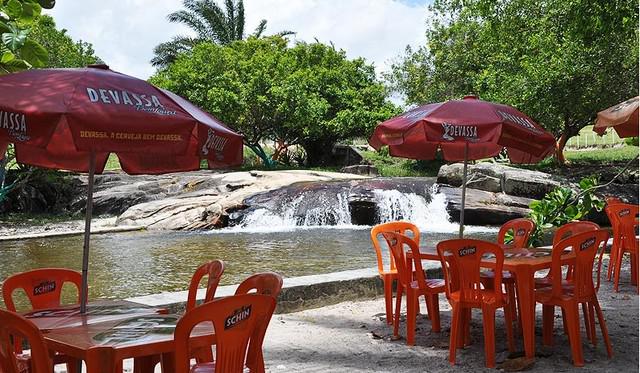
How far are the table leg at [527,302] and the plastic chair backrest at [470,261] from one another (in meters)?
0.16

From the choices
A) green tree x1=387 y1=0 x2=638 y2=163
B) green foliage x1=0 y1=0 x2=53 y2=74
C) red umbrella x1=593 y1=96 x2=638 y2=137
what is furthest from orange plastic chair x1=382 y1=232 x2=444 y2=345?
green tree x1=387 y1=0 x2=638 y2=163

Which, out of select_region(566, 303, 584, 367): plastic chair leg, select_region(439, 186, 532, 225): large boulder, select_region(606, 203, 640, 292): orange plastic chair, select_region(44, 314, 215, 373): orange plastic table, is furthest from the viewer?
select_region(439, 186, 532, 225): large boulder

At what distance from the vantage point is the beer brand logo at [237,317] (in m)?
3.13

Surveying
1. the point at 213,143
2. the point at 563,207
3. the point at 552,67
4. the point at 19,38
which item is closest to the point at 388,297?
the point at 213,143

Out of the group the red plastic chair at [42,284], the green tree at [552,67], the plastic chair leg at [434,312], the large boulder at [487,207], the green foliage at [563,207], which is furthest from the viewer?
the green tree at [552,67]

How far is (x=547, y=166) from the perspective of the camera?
101 ft

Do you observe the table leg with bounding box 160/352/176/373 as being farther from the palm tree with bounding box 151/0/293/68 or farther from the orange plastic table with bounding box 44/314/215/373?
the palm tree with bounding box 151/0/293/68

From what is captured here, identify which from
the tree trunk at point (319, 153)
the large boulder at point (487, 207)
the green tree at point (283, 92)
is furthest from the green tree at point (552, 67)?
the tree trunk at point (319, 153)

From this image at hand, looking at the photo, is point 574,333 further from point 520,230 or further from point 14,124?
point 14,124

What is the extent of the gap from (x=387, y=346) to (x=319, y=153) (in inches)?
1290

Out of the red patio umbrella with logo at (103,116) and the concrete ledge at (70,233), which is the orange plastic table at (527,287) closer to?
the red patio umbrella with logo at (103,116)

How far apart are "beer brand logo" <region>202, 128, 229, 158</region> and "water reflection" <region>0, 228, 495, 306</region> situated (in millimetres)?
5768

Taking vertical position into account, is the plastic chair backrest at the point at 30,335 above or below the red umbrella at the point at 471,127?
below

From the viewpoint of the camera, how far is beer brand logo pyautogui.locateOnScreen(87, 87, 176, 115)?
3.52 meters
